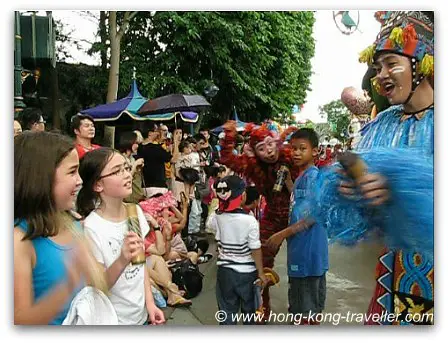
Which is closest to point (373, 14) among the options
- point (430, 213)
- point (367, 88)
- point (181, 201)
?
point (367, 88)

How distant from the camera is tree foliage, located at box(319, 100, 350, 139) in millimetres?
2621

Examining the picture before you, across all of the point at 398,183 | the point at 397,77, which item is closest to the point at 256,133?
the point at 397,77

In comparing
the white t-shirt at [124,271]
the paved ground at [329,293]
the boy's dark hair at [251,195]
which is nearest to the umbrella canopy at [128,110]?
the boy's dark hair at [251,195]

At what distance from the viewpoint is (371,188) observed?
5.44ft

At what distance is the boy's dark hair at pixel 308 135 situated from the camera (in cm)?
268

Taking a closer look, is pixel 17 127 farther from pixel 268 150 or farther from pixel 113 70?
pixel 268 150

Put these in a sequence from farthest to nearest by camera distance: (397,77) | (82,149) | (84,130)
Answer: (84,130)
(82,149)
(397,77)

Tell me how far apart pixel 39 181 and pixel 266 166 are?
1.16 metres

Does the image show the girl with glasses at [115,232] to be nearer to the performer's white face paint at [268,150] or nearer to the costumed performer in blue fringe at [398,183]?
the performer's white face paint at [268,150]

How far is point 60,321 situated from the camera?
2.32 meters

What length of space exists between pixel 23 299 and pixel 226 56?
5.06ft

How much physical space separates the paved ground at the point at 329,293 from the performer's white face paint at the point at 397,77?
2.49 feet

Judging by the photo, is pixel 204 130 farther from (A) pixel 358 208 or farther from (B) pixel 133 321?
(A) pixel 358 208

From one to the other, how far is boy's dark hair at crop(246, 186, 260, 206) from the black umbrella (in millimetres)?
468
